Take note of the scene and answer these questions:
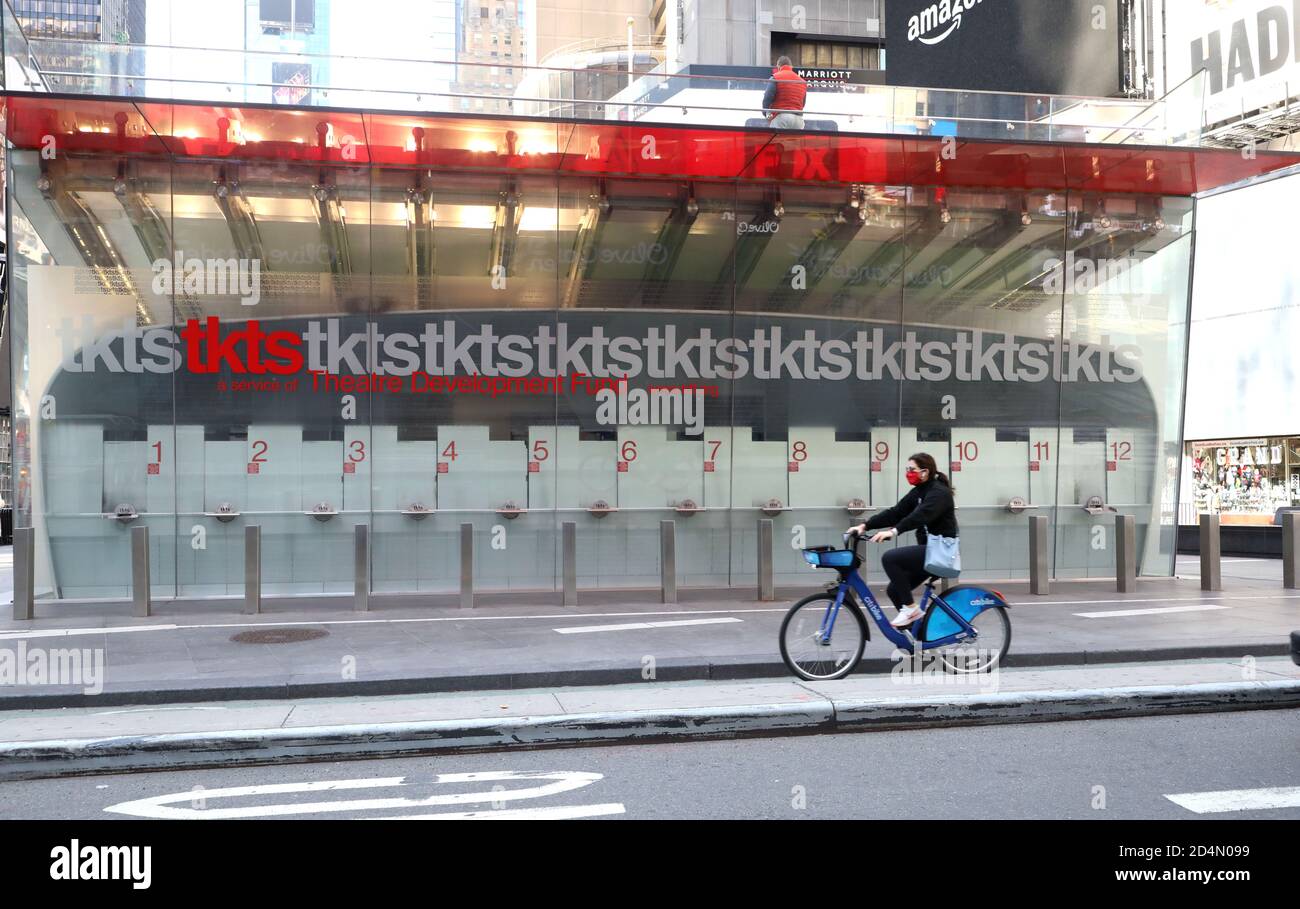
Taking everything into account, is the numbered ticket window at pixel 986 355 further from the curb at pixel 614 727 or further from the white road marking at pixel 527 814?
the white road marking at pixel 527 814

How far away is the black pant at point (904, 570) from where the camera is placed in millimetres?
8250

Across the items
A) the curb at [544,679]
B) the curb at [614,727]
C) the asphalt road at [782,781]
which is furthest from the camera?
the curb at [544,679]

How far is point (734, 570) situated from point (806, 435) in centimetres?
205

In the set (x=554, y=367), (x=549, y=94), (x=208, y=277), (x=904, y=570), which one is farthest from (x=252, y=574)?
(x=904, y=570)

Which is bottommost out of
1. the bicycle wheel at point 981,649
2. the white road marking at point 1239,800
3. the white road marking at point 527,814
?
the white road marking at point 527,814

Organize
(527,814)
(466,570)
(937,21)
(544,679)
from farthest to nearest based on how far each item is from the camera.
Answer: (937,21) → (466,570) → (544,679) → (527,814)

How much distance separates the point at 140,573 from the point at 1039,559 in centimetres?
1037

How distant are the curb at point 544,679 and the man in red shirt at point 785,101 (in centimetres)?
675

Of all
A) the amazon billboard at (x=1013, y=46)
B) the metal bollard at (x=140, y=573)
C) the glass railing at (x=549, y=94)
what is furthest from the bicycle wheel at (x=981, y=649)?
the amazon billboard at (x=1013, y=46)

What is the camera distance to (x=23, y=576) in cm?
1129

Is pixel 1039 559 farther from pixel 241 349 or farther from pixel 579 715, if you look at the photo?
pixel 241 349

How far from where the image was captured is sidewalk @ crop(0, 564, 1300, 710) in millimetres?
7922
